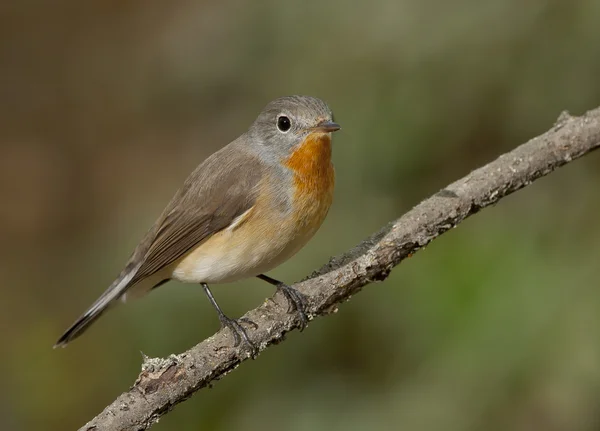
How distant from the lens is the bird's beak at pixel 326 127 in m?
3.94

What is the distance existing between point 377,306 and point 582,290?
3.77 ft

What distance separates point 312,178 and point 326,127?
26cm

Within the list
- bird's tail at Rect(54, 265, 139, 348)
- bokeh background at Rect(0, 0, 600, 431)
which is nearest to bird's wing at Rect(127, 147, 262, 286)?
bird's tail at Rect(54, 265, 139, 348)

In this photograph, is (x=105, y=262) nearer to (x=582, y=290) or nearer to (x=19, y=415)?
(x=19, y=415)

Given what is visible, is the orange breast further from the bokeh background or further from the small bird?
the bokeh background

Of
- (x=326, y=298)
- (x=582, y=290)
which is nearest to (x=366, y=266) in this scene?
(x=326, y=298)

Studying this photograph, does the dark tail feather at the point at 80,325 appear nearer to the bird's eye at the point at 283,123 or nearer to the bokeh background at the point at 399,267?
the bokeh background at the point at 399,267

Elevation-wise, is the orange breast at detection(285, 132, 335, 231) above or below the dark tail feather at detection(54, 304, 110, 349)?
below

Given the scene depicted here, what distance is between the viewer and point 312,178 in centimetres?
401

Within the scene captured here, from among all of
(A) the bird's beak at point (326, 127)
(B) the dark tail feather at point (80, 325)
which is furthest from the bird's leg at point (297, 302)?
(B) the dark tail feather at point (80, 325)

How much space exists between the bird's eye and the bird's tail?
1.09 meters

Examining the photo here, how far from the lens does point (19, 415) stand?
529 cm

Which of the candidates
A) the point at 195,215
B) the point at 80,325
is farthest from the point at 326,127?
the point at 80,325

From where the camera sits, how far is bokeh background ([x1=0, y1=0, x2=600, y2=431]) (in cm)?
405
